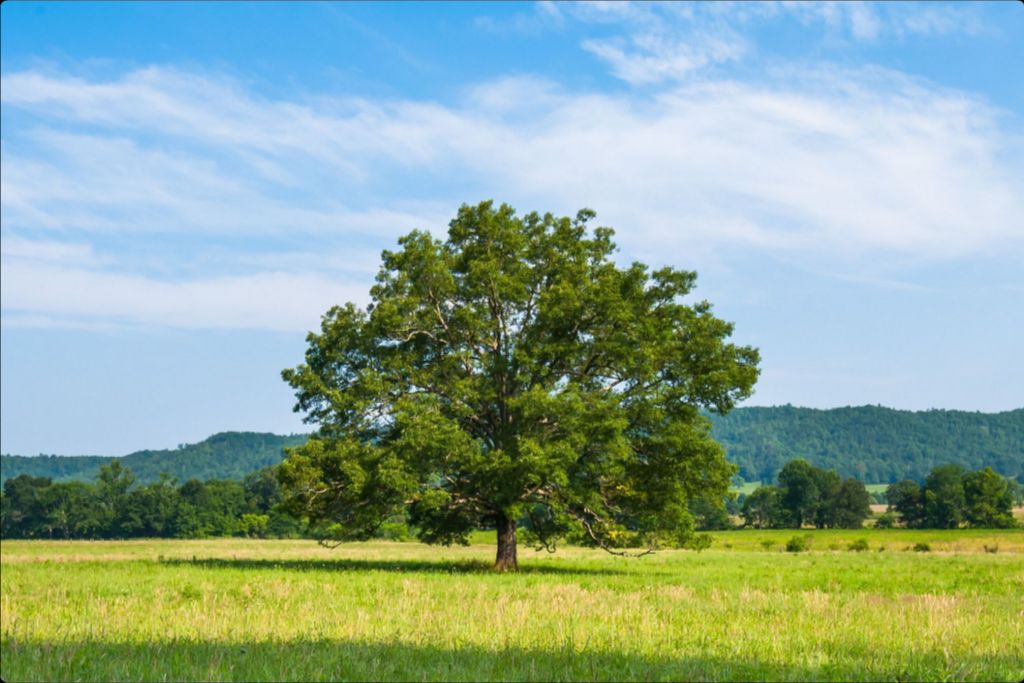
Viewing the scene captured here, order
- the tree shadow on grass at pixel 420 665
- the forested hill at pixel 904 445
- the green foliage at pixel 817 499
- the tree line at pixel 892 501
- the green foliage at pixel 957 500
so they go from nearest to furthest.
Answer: the tree shadow on grass at pixel 420 665
the forested hill at pixel 904 445
the green foliage at pixel 957 500
the tree line at pixel 892 501
the green foliage at pixel 817 499

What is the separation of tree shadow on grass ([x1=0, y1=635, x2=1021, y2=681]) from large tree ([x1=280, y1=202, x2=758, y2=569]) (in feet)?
63.1

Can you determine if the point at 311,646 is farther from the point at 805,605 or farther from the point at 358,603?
the point at 805,605

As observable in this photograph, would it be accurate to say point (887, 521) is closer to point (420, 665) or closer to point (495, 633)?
point (495, 633)

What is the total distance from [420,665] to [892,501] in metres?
109

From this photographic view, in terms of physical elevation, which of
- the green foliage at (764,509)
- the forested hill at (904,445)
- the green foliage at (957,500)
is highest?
the forested hill at (904,445)

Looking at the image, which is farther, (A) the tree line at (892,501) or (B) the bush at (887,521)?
(B) the bush at (887,521)

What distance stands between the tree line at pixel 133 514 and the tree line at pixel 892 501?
63.7 metres

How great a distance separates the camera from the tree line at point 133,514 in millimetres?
124938

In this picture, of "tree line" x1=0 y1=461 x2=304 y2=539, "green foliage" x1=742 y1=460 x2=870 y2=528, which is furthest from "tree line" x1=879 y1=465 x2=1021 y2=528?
"tree line" x1=0 y1=461 x2=304 y2=539

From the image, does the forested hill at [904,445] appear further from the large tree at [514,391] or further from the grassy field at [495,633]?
the grassy field at [495,633]

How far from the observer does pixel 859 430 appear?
617 feet

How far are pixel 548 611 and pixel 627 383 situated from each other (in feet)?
61.7

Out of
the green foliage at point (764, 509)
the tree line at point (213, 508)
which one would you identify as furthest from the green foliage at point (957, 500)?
the green foliage at point (764, 509)

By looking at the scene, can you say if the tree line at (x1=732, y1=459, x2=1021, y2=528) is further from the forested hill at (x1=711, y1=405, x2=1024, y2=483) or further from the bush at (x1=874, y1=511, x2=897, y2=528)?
the forested hill at (x1=711, y1=405, x2=1024, y2=483)
